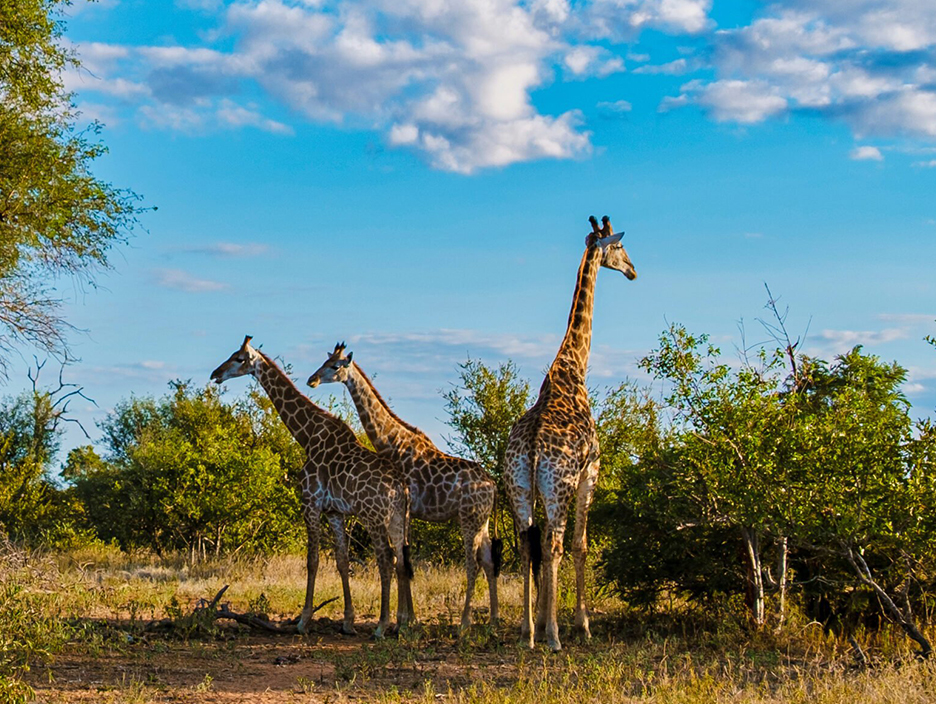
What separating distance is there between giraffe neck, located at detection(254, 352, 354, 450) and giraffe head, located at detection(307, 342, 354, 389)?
0.50m

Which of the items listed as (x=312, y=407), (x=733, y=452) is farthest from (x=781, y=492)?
(x=312, y=407)

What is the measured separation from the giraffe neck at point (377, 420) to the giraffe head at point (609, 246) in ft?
11.3

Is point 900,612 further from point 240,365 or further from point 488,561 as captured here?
point 240,365

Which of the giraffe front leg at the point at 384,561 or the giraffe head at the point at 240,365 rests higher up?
the giraffe head at the point at 240,365

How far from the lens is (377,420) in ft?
41.5

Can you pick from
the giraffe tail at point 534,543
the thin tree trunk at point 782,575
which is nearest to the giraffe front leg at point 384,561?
the giraffe tail at point 534,543

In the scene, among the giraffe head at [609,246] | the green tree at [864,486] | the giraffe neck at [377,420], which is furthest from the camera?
the giraffe head at [609,246]

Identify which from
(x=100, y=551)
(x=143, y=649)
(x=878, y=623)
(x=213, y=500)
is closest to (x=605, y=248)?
(x=878, y=623)

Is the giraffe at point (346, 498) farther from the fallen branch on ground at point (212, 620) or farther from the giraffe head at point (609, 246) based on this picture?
the giraffe head at point (609, 246)

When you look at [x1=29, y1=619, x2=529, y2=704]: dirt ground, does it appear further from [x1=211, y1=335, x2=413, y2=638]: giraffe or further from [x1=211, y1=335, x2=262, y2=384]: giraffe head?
[x1=211, y1=335, x2=262, y2=384]: giraffe head

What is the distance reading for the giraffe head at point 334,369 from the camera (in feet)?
40.8

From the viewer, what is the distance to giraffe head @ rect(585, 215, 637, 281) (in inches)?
544

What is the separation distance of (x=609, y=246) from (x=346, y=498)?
4896 millimetres

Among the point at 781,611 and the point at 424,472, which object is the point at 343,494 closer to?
the point at 424,472
